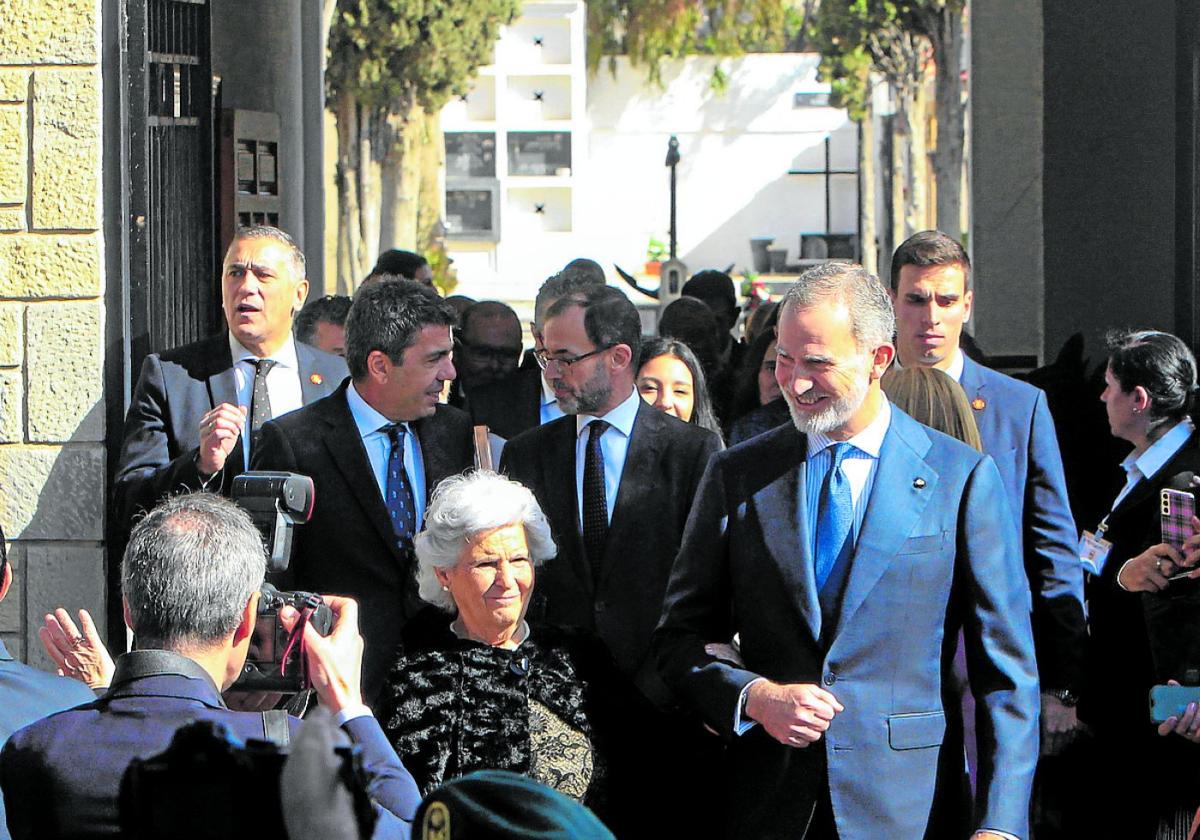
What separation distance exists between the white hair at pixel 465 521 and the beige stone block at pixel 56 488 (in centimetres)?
220

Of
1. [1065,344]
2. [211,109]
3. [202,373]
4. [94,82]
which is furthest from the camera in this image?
[1065,344]

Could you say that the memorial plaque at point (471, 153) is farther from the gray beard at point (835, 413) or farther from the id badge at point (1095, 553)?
the gray beard at point (835, 413)

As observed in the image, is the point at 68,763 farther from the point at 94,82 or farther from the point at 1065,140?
the point at 1065,140

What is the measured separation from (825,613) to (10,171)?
3.52 m

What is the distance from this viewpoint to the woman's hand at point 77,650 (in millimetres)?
3867

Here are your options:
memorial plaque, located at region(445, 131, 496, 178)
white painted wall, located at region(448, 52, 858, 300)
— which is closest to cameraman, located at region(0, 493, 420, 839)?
memorial plaque, located at region(445, 131, 496, 178)

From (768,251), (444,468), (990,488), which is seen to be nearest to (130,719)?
(990,488)

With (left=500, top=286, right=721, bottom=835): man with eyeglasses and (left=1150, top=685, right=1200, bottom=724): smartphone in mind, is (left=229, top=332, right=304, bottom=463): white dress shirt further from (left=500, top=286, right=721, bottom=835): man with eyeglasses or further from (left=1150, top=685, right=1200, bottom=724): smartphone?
(left=1150, top=685, right=1200, bottom=724): smartphone

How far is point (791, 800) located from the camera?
3760mm

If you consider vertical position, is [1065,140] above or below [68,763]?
above

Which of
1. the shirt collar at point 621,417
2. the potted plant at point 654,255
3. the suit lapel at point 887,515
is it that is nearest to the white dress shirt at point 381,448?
the shirt collar at point 621,417

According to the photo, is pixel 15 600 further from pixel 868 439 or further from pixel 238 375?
pixel 868 439

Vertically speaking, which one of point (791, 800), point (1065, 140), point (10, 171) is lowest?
point (791, 800)

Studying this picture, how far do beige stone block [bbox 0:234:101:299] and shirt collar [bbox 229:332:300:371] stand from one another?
698 mm
